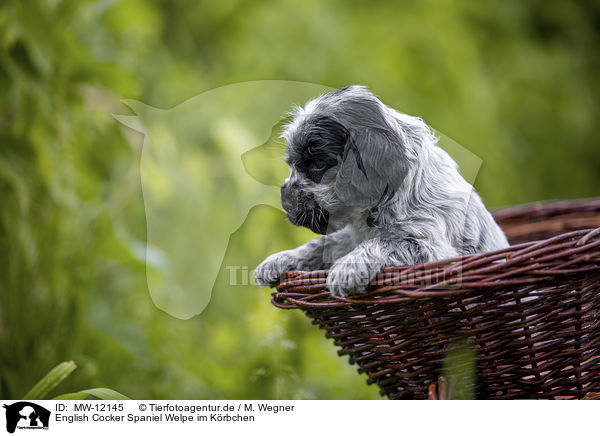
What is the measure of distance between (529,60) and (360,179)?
331 cm

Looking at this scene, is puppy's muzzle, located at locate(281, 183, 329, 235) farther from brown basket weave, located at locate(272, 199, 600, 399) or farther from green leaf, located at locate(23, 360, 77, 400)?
green leaf, located at locate(23, 360, 77, 400)

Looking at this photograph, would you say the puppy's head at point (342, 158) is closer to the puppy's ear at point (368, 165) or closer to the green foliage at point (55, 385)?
the puppy's ear at point (368, 165)

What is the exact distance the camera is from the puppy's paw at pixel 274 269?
1.59 m

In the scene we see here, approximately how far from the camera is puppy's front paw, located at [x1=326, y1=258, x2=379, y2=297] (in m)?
1.30

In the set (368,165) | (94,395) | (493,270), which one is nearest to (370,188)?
(368,165)

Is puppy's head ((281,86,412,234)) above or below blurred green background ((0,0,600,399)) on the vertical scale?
below

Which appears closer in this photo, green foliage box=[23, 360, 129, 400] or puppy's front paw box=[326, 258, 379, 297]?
puppy's front paw box=[326, 258, 379, 297]

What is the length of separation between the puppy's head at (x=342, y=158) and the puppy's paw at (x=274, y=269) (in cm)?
16

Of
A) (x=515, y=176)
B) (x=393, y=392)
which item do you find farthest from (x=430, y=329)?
(x=515, y=176)
